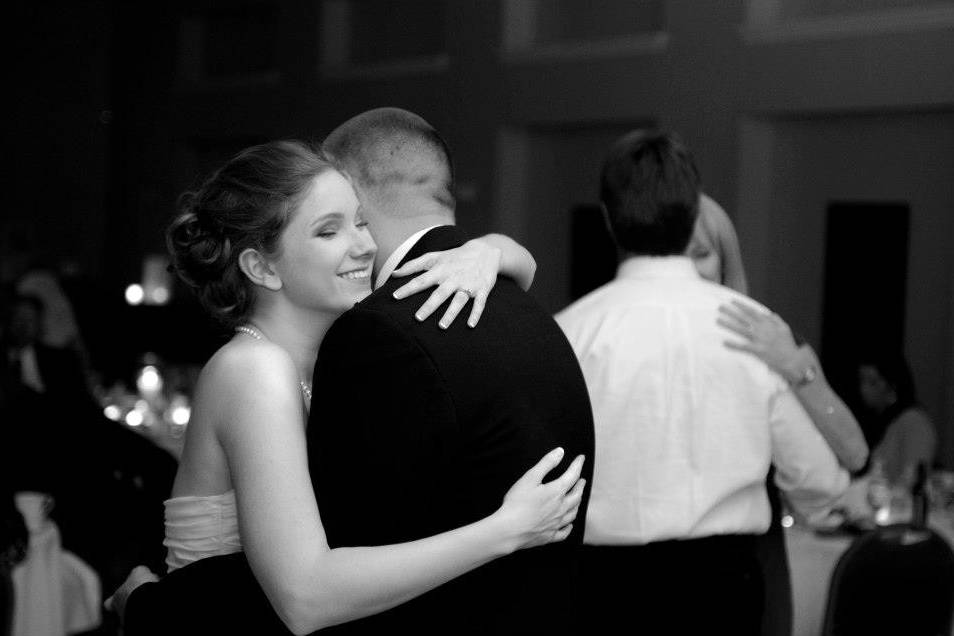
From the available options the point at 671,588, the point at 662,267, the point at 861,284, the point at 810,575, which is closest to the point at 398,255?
the point at 662,267

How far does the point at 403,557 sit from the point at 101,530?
9.39 feet

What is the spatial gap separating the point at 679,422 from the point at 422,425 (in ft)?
3.16

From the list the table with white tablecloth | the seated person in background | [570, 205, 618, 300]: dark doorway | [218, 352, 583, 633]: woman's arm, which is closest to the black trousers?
[218, 352, 583, 633]: woman's arm

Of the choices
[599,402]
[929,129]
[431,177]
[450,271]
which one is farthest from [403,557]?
[929,129]

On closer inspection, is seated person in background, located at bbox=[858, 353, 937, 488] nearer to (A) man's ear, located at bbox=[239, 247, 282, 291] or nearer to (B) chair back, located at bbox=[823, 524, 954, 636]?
(B) chair back, located at bbox=[823, 524, 954, 636]

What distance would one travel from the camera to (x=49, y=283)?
7.96 meters

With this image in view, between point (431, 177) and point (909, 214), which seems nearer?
point (431, 177)

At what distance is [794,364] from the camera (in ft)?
7.27

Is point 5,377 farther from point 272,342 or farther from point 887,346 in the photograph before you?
point 887,346

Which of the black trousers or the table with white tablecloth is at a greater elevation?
the black trousers

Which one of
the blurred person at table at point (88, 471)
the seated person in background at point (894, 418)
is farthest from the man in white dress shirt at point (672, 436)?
the seated person in background at point (894, 418)

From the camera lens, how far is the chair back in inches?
117

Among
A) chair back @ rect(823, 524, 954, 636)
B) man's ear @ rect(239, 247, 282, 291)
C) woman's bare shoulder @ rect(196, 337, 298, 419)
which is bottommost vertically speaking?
chair back @ rect(823, 524, 954, 636)

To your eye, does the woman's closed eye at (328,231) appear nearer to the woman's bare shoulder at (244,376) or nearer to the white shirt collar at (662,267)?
the woman's bare shoulder at (244,376)
